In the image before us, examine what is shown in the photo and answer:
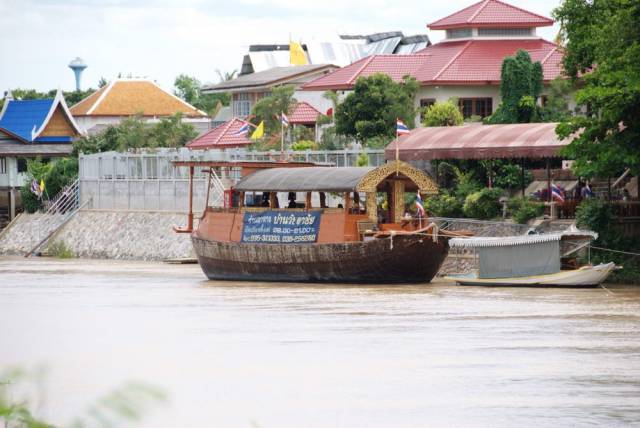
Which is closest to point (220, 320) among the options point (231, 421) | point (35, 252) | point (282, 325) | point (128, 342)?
point (282, 325)

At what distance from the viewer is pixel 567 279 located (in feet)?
112

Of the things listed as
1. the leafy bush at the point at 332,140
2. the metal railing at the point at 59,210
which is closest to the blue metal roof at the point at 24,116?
the metal railing at the point at 59,210

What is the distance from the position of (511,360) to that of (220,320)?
28.1 ft

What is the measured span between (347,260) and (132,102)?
58.2 m

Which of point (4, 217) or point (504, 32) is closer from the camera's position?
point (504, 32)

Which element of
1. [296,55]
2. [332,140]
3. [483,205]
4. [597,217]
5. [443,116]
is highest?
[296,55]

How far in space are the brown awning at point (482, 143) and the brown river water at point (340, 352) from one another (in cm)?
867

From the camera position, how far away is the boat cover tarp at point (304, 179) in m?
36.0

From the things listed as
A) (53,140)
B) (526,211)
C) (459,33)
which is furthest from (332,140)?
(53,140)

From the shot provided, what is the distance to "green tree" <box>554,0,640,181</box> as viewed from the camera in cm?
3281

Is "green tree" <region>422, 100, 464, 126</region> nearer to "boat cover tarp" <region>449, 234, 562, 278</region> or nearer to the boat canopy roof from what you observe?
the boat canopy roof

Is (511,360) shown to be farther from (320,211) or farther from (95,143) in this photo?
(95,143)

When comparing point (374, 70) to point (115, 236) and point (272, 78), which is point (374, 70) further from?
point (272, 78)

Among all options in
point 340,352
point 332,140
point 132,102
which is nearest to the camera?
point 340,352
